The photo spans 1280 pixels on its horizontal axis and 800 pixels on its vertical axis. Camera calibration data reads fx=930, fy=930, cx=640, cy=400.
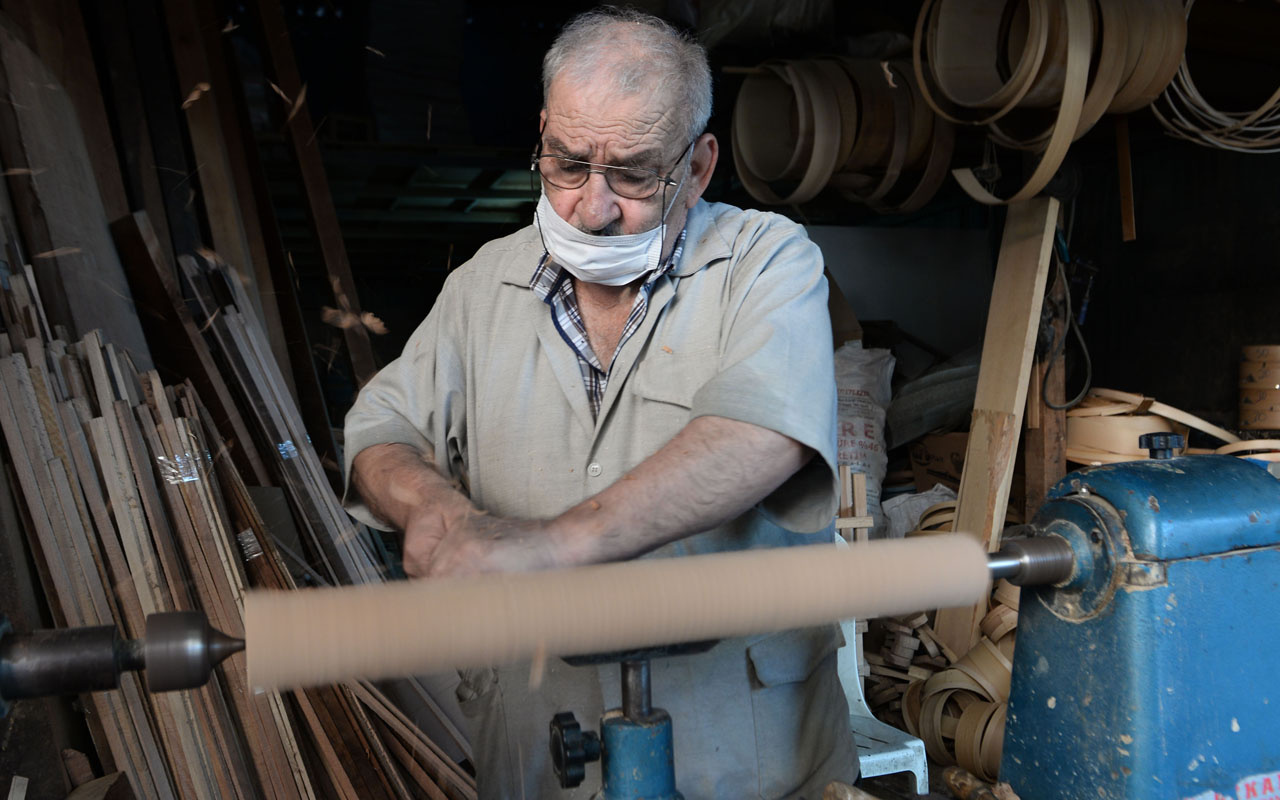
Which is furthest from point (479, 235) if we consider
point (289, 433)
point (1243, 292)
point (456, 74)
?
point (1243, 292)

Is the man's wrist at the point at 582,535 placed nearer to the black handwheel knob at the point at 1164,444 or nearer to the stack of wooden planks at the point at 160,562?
Result: the black handwheel knob at the point at 1164,444

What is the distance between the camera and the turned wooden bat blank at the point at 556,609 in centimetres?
81

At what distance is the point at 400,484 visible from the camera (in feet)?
4.16

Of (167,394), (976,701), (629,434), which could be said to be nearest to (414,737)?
(167,394)

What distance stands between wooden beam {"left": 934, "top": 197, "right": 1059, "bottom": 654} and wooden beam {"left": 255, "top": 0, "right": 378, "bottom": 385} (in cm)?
230

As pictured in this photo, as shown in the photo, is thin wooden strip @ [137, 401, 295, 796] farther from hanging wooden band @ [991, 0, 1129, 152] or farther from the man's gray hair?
hanging wooden band @ [991, 0, 1129, 152]

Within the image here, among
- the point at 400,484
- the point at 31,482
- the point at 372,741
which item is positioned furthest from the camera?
the point at 372,741

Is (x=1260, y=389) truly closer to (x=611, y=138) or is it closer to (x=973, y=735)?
(x=973, y=735)

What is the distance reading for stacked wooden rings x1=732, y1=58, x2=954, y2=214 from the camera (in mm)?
3814

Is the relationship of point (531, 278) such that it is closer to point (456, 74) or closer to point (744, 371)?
point (744, 371)

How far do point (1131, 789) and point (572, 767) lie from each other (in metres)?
0.71

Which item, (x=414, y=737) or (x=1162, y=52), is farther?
(x=1162, y=52)

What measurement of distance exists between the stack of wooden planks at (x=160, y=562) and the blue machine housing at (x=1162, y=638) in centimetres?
170

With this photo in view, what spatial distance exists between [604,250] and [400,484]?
47cm
